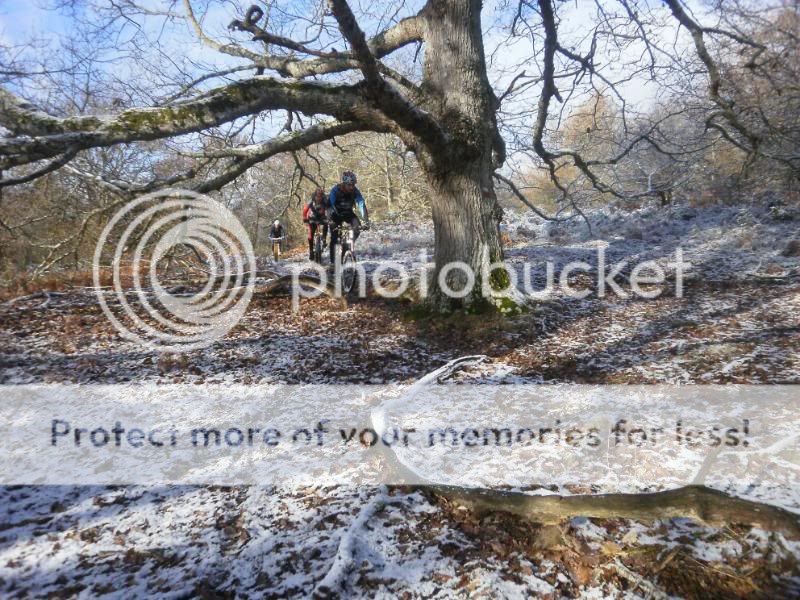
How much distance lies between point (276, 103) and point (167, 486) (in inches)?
131

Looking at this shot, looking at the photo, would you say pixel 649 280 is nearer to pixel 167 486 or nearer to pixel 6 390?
pixel 167 486

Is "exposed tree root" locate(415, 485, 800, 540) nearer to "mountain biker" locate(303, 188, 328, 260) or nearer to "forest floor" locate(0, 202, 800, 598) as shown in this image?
"forest floor" locate(0, 202, 800, 598)

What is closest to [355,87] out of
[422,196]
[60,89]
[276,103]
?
[276,103]

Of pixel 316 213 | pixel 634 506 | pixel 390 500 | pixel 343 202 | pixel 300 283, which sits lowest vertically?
pixel 390 500

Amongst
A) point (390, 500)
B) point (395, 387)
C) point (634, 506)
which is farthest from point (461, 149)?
point (634, 506)

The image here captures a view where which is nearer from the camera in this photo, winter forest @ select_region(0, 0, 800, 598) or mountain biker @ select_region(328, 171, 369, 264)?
winter forest @ select_region(0, 0, 800, 598)

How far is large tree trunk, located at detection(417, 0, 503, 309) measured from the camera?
5375 millimetres

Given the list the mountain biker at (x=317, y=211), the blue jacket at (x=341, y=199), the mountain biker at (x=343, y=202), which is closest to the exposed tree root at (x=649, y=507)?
the mountain biker at (x=343, y=202)

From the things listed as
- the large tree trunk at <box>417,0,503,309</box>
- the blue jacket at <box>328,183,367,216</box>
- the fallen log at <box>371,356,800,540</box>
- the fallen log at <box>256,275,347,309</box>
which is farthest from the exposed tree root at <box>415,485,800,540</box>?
the blue jacket at <box>328,183,367,216</box>

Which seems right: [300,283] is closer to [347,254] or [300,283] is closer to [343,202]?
[347,254]

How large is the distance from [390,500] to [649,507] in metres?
1.32
